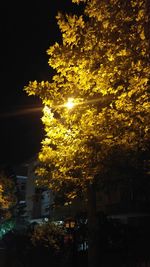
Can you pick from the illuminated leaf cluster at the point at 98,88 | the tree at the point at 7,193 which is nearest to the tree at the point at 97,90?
the illuminated leaf cluster at the point at 98,88

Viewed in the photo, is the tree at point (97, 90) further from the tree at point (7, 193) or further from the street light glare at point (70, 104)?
the tree at point (7, 193)

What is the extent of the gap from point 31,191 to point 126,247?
30090mm

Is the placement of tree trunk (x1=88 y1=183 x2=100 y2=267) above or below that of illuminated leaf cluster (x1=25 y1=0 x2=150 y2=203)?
below

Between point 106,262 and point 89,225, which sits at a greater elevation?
point 89,225

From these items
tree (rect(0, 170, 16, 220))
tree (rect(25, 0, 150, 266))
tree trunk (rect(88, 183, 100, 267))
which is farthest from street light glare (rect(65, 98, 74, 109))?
tree (rect(0, 170, 16, 220))

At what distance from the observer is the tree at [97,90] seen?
369 inches

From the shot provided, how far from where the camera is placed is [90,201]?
36.6 ft

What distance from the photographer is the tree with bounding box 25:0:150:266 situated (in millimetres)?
9375

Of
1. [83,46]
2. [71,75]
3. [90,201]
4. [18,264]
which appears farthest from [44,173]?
[18,264]

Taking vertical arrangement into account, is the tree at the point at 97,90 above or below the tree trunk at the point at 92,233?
above

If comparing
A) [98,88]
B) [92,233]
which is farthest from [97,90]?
[92,233]

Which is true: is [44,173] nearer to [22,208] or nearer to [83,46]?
[83,46]

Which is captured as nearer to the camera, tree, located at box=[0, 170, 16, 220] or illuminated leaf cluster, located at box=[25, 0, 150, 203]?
illuminated leaf cluster, located at box=[25, 0, 150, 203]

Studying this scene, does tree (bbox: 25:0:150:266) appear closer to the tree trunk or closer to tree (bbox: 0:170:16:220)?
the tree trunk
